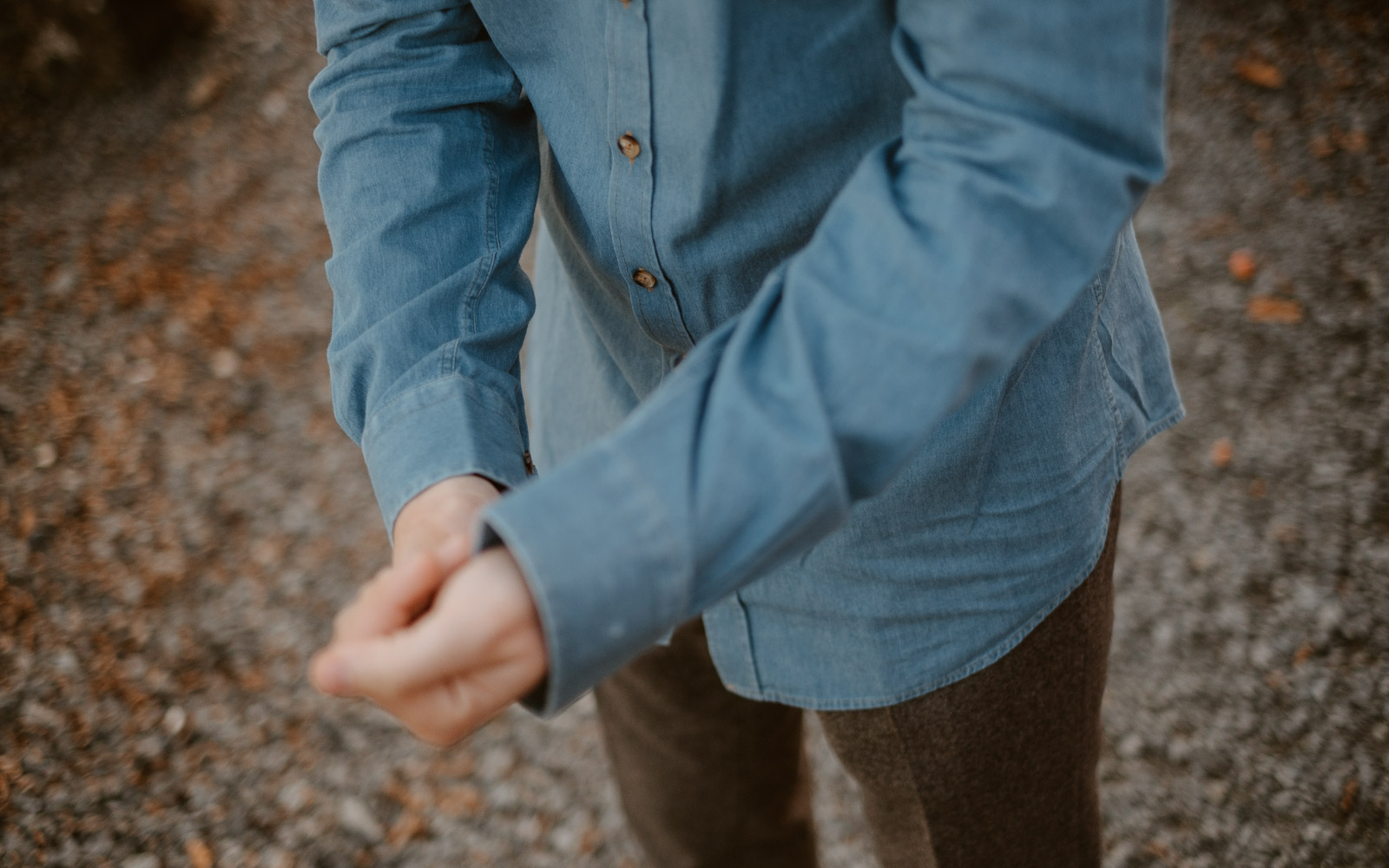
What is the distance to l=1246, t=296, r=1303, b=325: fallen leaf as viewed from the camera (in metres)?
3.26

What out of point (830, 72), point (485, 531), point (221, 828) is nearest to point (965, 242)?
point (830, 72)

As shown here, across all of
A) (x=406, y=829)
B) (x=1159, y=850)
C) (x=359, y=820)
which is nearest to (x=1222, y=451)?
(x=1159, y=850)

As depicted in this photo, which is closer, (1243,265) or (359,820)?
(359,820)

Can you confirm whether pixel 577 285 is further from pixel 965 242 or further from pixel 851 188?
pixel 965 242

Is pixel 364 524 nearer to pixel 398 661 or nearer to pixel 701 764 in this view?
pixel 701 764

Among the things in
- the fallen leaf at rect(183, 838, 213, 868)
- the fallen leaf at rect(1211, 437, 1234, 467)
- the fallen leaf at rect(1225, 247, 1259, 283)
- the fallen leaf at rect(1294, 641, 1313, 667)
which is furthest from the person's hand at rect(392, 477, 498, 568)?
the fallen leaf at rect(1225, 247, 1259, 283)

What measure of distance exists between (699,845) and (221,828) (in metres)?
1.51

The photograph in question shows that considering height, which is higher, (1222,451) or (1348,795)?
(1222,451)

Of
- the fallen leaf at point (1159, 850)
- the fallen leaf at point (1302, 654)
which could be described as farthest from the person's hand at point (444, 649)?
the fallen leaf at point (1302, 654)

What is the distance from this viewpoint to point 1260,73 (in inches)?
159

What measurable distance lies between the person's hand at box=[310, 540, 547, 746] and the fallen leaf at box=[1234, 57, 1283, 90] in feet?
14.8

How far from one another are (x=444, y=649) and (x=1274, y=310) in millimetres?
3506

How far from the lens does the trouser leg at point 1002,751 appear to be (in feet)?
3.90

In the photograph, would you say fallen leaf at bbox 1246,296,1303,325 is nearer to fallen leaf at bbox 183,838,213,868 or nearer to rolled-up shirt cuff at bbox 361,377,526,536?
rolled-up shirt cuff at bbox 361,377,526,536
